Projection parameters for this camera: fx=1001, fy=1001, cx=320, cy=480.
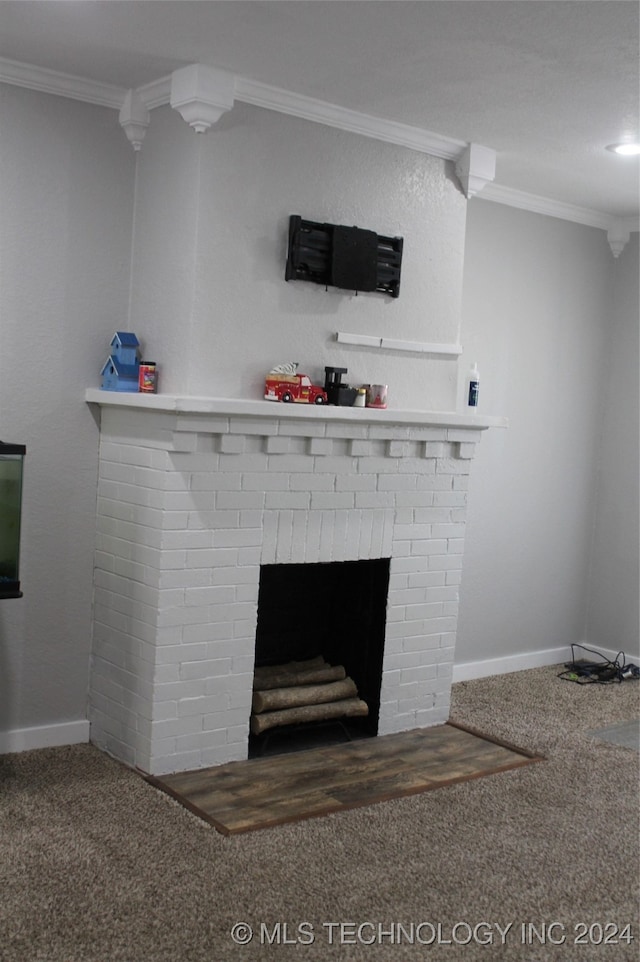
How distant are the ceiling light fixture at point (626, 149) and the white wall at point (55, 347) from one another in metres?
1.81

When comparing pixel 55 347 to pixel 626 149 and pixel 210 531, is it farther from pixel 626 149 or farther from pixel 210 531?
pixel 626 149

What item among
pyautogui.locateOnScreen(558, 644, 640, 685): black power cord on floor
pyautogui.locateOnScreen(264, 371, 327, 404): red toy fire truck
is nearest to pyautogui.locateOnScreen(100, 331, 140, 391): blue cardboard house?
pyautogui.locateOnScreen(264, 371, 327, 404): red toy fire truck

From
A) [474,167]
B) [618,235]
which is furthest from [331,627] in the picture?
[618,235]

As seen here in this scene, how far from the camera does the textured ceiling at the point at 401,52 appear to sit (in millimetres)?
2646

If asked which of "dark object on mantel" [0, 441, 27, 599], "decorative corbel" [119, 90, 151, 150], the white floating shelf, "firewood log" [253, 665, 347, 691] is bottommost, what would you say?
"firewood log" [253, 665, 347, 691]

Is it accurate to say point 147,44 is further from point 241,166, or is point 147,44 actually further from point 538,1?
point 538,1

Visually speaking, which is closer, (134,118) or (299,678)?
(134,118)

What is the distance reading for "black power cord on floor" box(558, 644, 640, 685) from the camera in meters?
4.92

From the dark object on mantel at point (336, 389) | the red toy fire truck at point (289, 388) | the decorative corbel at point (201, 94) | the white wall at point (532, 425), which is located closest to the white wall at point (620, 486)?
the white wall at point (532, 425)

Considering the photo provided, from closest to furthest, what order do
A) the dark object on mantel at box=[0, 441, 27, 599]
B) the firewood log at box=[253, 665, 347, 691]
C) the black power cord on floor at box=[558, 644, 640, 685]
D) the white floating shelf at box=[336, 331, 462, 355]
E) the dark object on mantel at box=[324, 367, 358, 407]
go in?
the dark object on mantel at box=[0, 441, 27, 599], the dark object on mantel at box=[324, 367, 358, 407], the white floating shelf at box=[336, 331, 462, 355], the firewood log at box=[253, 665, 347, 691], the black power cord on floor at box=[558, 644, 640, 685]

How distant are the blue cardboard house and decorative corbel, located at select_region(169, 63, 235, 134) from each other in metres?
0.74

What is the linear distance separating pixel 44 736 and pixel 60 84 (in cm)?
224

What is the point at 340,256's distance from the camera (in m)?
3.55

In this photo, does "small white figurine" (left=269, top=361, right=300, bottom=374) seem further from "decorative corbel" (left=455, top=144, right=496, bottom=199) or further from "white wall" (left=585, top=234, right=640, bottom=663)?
"white wall" (left=585, top=234, right=640, bottom=663)
